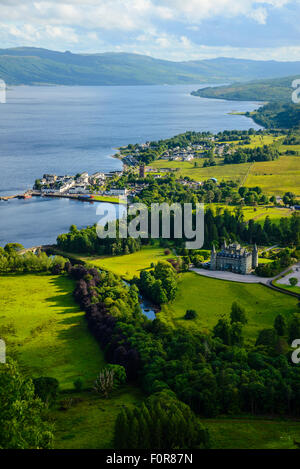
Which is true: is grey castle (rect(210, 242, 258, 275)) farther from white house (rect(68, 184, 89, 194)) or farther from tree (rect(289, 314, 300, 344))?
white house (rect(68, 184, 89, 194))

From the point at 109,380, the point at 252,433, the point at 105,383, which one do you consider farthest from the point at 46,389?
the point at 252,433

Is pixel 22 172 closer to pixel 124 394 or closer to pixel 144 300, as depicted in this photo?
pixel 144 300

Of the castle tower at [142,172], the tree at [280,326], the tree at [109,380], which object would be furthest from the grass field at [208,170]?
the tree at [109,380]

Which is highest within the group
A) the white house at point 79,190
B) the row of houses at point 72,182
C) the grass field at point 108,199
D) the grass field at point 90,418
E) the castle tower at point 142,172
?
the castle tower at point 142,172

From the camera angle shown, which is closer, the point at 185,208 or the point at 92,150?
the point at 185,208

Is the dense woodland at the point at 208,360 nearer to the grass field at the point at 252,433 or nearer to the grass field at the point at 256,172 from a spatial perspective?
the grass field at the point at 252,433

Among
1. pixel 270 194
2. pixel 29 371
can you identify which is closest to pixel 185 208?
pixel 270 194
